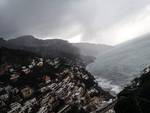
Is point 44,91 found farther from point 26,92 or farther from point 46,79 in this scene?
point 46,79

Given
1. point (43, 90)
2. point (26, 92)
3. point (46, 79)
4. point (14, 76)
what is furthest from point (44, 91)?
point (14, 76)

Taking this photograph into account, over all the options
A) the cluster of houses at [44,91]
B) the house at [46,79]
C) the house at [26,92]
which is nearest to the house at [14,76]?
the cluster of houses at [44,91]

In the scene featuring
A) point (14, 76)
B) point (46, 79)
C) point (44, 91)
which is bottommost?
point (44, 91)

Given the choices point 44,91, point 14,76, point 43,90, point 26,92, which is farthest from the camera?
point 14,76

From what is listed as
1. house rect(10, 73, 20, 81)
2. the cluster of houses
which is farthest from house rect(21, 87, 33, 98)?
house rect(10, 73, 20, 81)

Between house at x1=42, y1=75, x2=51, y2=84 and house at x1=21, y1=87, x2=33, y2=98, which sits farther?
house at x1=42, y1=75, x2=51, y2=84

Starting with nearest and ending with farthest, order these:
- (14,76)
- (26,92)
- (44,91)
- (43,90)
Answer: (26,92)
(44,91)
(43,90)
(14,76)

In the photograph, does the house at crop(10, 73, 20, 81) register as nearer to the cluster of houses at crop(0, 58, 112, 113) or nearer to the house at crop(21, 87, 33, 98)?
the cluster of houses at crop(0, 58, 112, 113)

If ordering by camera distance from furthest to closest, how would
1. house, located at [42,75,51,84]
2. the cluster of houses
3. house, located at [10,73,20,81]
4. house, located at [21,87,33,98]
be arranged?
house, located at [42,75,51,84], house, located at [10,73,20,81], house, located at [21,87,33,98], the cluster of houses
